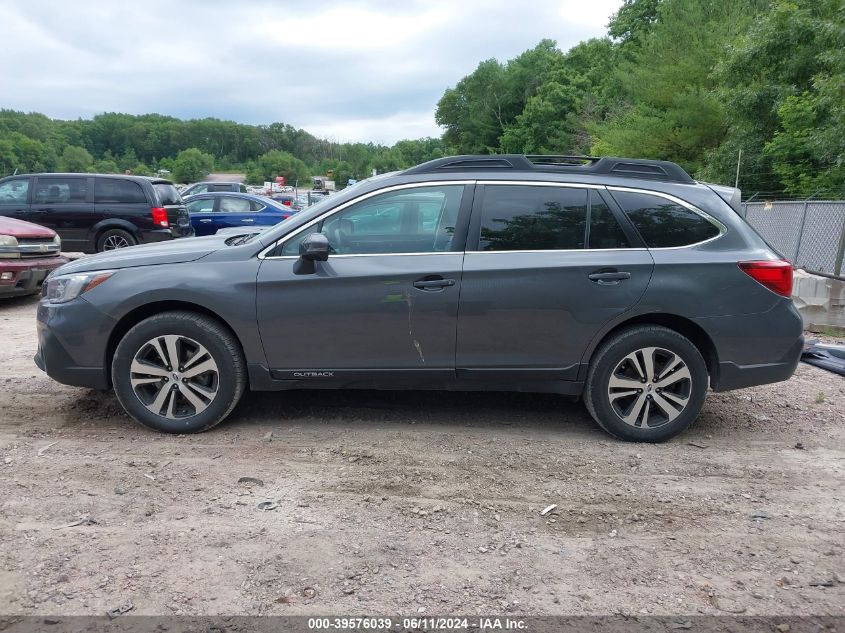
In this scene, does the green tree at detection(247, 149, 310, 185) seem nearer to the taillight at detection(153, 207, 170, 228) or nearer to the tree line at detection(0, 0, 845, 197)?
the tree line at detection(0, 0, 845, 197)

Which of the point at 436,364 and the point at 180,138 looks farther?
the point at 180,138

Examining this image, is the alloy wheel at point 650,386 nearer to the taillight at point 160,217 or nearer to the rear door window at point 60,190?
the taillight at point 160,217

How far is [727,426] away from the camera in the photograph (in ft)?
15.6

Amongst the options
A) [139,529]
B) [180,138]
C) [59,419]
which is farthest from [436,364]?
[180,138]

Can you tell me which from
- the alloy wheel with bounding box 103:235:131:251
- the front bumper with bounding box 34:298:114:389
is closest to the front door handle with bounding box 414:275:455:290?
the front bumper with bounding box 34:298:114:389

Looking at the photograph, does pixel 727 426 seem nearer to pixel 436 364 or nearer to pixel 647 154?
pixel 436 364

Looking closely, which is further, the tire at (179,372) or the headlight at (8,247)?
the headlight at (8,247)

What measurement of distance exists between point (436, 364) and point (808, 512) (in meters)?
2.24

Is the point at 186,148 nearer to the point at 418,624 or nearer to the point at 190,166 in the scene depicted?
the point at 190,166

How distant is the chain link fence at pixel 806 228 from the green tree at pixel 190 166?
315ft

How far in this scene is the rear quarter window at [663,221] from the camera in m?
4.30

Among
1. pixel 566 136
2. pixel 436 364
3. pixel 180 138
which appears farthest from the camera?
pixel 180 138

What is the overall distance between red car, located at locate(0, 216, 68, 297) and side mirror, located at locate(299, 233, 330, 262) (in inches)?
252

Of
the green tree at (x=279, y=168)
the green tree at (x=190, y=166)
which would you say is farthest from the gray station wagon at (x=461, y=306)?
the green tree at (x=279, y=168)
